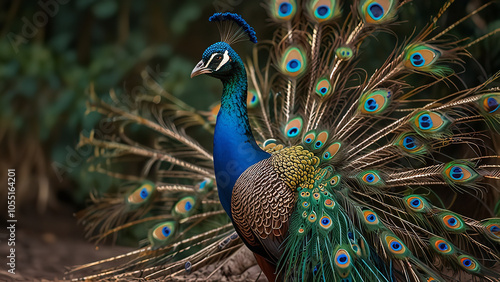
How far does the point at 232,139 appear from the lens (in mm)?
2203

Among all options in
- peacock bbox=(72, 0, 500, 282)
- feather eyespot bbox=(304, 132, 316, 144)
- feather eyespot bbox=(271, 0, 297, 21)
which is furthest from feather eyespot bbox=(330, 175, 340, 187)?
feather eyespot bbox=(271, 0, 297, 21)

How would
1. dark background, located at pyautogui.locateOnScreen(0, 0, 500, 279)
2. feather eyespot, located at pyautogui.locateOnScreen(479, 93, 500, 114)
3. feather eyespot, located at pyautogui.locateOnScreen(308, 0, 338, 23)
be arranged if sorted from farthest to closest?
dark background, located at pyautogui.locateOnScreen(0, 0, 500, 279), feather eyespot, located at pyautogui.locateOnScreen(308, 0, 338, 23), feather eyespot, located at pyautogui.locateOnScreen(479, 93, 500, 114)

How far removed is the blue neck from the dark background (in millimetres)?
1665

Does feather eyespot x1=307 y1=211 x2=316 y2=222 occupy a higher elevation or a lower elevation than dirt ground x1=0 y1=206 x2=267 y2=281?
lower

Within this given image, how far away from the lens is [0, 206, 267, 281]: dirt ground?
2.99 meters

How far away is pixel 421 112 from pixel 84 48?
323cm

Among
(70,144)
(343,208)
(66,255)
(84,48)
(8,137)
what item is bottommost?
(343,208)

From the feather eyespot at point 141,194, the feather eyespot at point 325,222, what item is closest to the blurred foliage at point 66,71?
the feather eyespot at point 141,194

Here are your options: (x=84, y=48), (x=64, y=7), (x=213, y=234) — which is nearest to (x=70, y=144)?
(x=84, y=48)

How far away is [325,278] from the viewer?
83.4 inches

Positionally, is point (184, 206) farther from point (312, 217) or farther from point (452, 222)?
point (452, 222)

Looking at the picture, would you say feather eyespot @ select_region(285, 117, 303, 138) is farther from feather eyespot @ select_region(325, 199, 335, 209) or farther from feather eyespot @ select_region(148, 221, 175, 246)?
feather eyespot @ select_region(148, 221, 175, 246)

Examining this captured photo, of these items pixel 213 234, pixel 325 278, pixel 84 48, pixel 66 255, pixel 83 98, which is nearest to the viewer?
pixel 325 278

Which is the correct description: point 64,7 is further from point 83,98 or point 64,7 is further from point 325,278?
point 325,278
